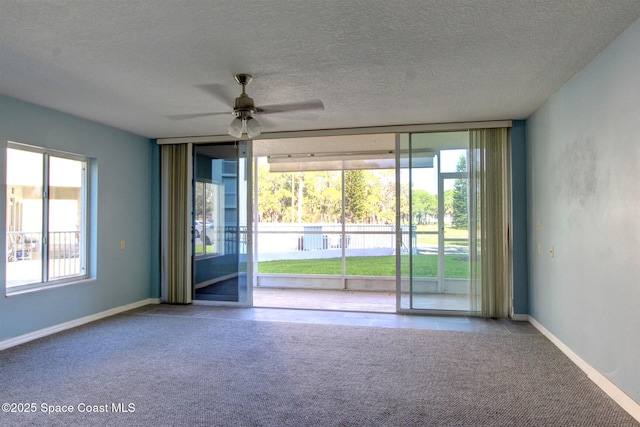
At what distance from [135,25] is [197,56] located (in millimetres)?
527

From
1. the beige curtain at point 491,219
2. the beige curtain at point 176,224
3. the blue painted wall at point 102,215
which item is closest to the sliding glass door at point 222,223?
the beige curtain at point 176,224

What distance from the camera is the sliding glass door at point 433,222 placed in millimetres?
4980

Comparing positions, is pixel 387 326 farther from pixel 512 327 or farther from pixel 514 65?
pixel 514 65

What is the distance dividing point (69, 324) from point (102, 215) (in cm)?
136

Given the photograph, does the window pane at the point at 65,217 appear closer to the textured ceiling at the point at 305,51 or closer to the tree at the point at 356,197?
the textured ceiling at the point at 305,51

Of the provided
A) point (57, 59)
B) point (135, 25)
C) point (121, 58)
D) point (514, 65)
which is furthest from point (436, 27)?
point (57, 59)

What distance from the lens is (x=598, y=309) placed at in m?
2.96

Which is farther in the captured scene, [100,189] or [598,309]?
[100,189]

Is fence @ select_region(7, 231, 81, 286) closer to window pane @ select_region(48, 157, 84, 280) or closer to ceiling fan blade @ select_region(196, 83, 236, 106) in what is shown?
window pane @ select_region(48, 157, 84, 280)

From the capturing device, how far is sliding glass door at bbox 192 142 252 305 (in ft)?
18.5

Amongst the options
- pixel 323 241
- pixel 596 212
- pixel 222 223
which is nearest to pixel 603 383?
pixel 596 212

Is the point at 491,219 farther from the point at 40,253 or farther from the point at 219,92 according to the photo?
the point at 40,253

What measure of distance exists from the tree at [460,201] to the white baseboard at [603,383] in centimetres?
161

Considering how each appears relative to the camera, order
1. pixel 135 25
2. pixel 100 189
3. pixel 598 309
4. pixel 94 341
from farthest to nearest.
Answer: pixel 100 189 → pixel 94 341 → pixel 598 309 → pixel 135 25
